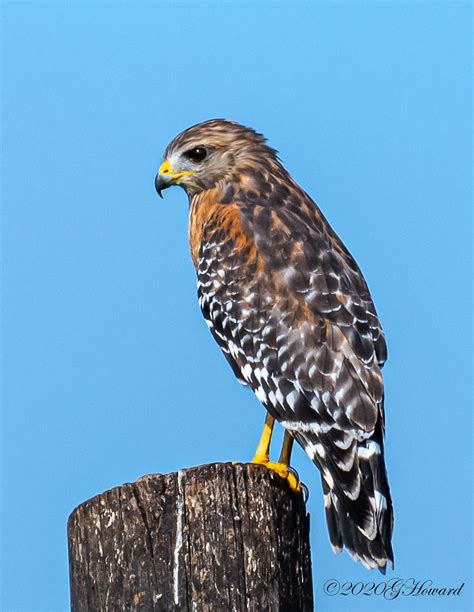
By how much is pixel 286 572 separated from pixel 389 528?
148 cm

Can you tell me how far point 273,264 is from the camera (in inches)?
A: 278

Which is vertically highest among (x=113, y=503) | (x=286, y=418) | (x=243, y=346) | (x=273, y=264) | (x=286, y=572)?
(x=273, y=264)

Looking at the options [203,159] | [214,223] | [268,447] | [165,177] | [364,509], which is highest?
[203,159]

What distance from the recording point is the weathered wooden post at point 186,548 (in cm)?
448

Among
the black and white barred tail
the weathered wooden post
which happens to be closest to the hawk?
the black and white barred tail

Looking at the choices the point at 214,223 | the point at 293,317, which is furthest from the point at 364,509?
the point at 214,223

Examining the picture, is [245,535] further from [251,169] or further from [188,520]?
[251,169]

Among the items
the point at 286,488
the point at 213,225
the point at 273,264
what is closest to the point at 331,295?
the point at 273,264

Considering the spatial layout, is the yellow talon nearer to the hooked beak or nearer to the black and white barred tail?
the black and white barred tail

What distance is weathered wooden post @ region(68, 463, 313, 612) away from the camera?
4.48 m

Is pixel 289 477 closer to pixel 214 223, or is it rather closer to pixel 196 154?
pixel 214 223

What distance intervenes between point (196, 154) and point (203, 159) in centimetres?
7

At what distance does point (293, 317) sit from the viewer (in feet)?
22.4

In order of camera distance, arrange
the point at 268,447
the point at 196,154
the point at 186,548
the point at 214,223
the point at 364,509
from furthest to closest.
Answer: the point at 196,154 → the point at 214,223 → the point at 268,447 → the point at 364,509 → the point at 186,548
